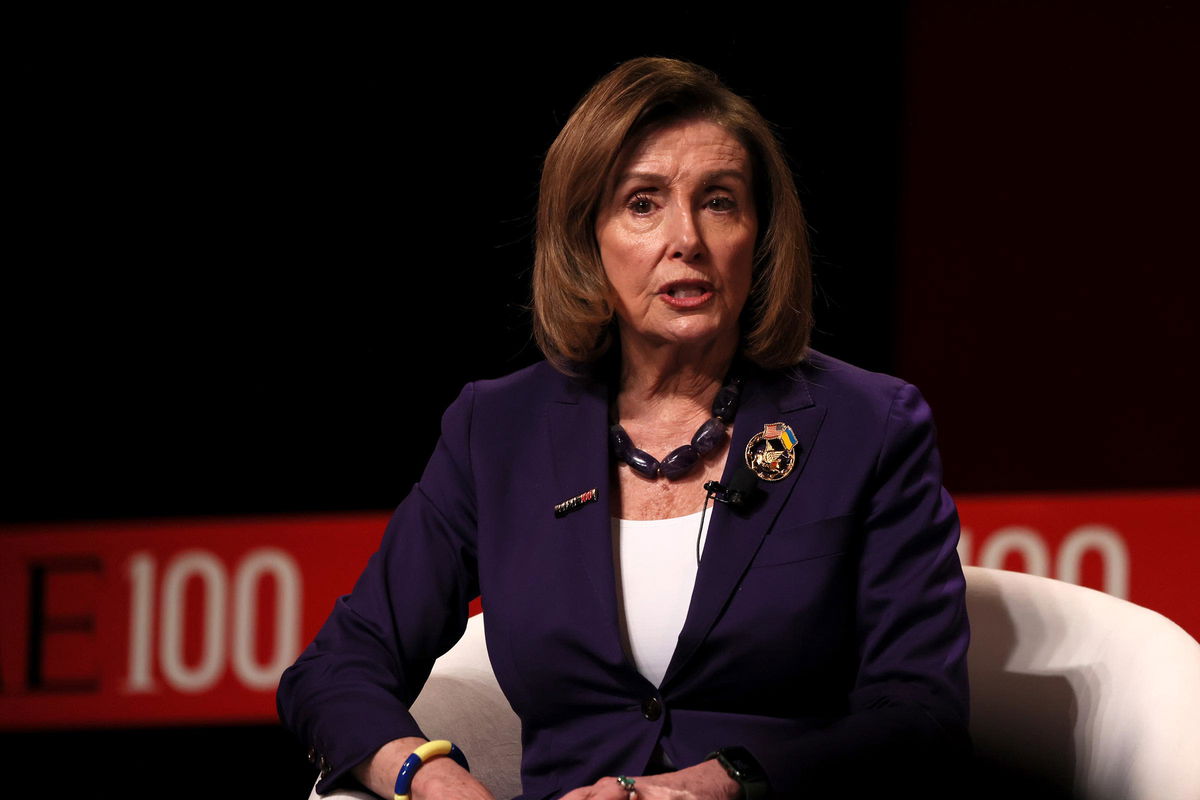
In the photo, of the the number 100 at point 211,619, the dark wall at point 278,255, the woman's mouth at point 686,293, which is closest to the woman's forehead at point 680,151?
the woman's mouth at point 686,293

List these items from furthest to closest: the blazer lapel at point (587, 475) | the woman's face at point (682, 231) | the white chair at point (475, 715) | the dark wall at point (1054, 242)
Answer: the dark wall at point (1054, 242) < the white chair at point (475, 715) < the woman's face at point (682, 231) < the blazer lapel at point (587, 475)

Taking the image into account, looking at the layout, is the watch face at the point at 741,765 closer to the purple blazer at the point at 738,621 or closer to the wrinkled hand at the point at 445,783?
the purple blazer at the point at 738,621

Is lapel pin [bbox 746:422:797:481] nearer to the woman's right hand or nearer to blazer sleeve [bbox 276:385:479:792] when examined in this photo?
blazer sleeve [bbox 276:385:479:792]

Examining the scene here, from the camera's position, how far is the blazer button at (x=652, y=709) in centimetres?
179

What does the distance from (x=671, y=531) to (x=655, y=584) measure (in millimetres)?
76

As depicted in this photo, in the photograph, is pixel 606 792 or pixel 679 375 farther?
pixel 679 375

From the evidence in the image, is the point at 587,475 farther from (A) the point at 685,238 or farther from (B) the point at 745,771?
(B) the point at 745,771

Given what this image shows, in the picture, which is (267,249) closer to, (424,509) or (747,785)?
(424,509)

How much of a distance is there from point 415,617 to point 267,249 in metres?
1.97

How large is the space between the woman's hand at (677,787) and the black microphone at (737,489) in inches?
13.4

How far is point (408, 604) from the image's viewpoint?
199cm

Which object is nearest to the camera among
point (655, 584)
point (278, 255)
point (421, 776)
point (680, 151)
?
point (421, 776)

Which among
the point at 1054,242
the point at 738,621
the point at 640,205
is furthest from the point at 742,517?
the point at 1054,242

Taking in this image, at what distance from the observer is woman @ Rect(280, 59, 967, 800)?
175 cm
